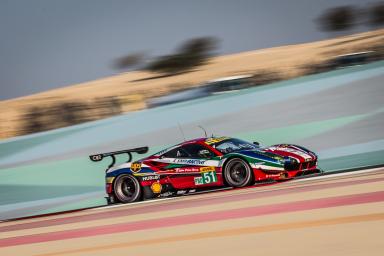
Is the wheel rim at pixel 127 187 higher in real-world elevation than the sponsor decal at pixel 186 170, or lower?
lower

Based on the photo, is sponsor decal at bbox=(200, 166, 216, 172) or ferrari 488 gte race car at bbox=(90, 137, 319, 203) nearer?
ferrari 488 gte race car at bbox=(90, 137, 319, 203)

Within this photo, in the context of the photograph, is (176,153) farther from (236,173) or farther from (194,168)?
(236,173)

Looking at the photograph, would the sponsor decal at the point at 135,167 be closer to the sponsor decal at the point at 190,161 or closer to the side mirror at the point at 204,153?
the sponsor decal at the point at 190,161

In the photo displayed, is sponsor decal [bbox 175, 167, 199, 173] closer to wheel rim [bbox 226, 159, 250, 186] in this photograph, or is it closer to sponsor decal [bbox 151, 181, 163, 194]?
sponsor decal [bbox 151, 181, 163, 194]

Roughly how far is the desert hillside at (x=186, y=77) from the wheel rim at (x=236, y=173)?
192 inches

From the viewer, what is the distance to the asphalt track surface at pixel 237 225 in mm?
5484

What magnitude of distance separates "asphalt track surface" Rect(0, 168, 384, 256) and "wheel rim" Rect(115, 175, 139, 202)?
3.17 ft

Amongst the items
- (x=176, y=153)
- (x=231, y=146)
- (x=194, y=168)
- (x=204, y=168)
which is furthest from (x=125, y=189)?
(x=231, y=146)

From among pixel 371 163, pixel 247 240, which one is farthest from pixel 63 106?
pixel 247 240

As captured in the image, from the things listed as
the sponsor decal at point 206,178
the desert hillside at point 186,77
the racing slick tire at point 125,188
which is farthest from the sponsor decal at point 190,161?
the desert hillside at point 186,77

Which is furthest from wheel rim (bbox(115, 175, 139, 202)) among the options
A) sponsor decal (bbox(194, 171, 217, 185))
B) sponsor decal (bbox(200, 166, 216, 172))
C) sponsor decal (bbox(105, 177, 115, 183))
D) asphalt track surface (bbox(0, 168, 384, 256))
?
sponsor decal (bbox(200, 166, 216, 172))

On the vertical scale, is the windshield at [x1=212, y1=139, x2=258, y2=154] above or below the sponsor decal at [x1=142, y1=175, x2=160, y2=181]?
above

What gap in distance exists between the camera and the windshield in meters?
11.2

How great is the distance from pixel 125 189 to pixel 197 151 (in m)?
1.61
